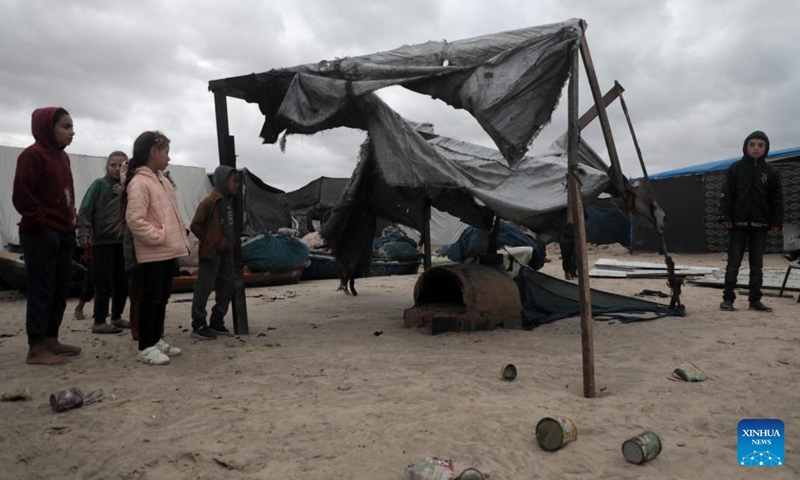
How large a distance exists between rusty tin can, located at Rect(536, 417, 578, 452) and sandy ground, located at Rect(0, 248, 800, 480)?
1.7 inches

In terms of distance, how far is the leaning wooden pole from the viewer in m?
3.12

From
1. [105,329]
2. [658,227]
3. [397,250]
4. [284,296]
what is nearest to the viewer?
[105,329]

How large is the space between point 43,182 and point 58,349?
1242 millimetres

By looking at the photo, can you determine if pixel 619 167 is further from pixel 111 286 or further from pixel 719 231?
pixel 719 231

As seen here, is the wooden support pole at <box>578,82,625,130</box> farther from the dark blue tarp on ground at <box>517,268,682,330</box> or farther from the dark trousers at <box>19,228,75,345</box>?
the dark trousers at <box>19,228,75,345</box>

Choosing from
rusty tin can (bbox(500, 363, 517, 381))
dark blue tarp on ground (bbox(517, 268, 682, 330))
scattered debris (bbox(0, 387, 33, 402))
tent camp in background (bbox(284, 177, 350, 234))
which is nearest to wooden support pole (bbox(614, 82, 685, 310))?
dark blue tarp on ground (bbox(517, 268, 682, 330))

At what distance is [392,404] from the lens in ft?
9.78

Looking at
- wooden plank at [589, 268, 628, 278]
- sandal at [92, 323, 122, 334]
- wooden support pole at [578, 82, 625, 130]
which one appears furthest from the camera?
wooden plank at [589, 268, 628, 278]

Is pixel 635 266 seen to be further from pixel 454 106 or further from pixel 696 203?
pixel 454 106

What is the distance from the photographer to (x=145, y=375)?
3.57 m

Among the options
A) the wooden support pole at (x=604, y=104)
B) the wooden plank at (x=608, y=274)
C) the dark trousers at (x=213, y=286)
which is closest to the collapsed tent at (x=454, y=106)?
the wooden support pole at (x=604, y=104)

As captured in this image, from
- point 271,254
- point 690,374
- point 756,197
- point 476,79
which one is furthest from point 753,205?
point 271,254

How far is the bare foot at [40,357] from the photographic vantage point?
373 centimetres

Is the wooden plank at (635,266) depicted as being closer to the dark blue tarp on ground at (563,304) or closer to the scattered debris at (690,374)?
the dark blue tarp on ground at (563,304)
